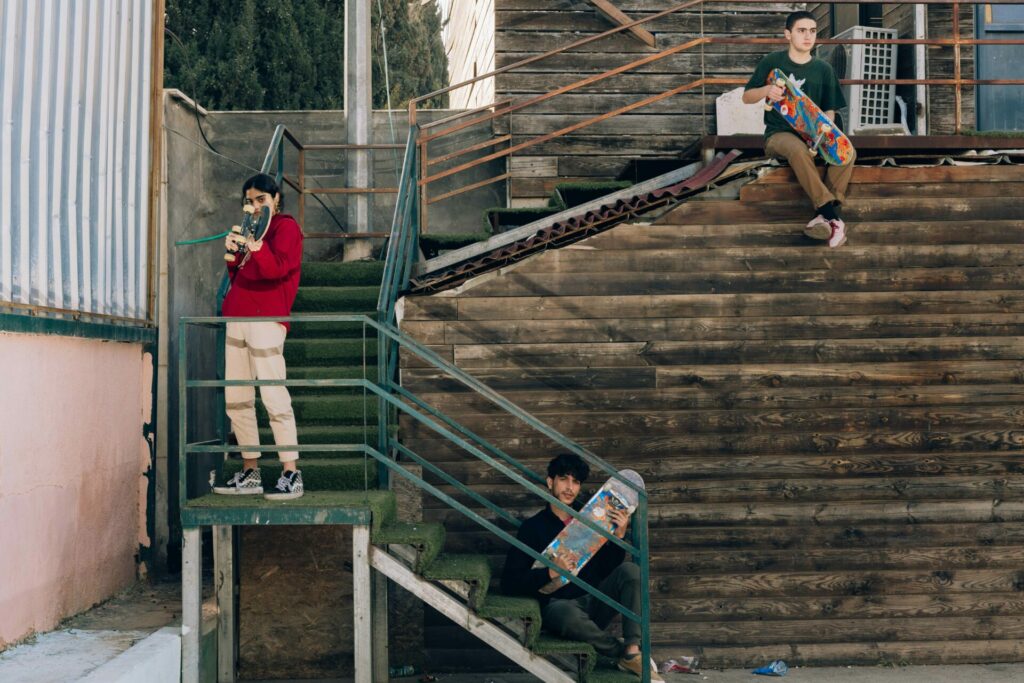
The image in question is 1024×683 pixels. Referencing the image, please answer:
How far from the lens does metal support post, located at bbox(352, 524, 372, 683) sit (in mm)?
5859

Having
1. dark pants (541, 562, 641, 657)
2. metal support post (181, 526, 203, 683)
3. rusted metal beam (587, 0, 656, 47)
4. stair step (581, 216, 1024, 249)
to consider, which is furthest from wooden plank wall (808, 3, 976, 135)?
metal support post (181, 526, 203, 683)

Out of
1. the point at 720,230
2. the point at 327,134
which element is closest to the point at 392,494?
the point at 720,230

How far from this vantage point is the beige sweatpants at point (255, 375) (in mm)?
6035

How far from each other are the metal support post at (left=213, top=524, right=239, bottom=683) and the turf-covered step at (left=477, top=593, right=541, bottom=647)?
175 centimetres

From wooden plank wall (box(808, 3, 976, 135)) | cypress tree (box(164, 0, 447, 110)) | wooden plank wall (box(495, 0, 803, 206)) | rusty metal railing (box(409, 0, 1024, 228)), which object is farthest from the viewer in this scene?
cypress tree (box(164, 0, 447, 110))

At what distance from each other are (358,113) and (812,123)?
4.30 meters

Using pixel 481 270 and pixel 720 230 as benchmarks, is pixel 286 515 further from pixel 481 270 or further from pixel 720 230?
pixel 720 230

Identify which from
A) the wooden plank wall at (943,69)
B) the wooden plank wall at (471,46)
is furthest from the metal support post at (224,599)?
the wooden plank wall at (943,69)

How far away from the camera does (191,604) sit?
589cm

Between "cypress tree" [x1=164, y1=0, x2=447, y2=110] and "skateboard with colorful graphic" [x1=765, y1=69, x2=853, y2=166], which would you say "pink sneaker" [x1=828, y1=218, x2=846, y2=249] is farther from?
"cypress tree" [x1=164, y1=0, x2=447, y2=110]

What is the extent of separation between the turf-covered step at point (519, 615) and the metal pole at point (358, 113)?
468 centimetres

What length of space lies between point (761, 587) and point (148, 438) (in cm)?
454

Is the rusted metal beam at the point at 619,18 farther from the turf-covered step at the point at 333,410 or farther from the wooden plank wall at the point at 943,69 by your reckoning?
the turf-covered step at the point at 333,410

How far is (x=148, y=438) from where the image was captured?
793 cm
